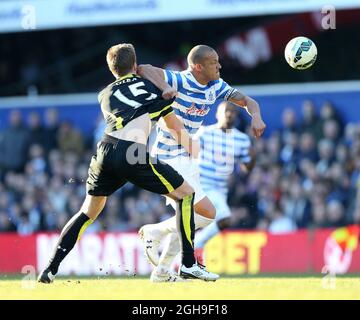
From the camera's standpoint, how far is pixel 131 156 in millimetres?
8469

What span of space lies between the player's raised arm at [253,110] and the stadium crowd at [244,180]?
6.38 metres

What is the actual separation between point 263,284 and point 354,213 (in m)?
6.69

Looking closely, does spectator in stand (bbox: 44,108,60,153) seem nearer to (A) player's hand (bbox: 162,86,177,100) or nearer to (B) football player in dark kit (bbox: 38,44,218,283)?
(B) football player in dark kit (bbox: 38,44,218,283)

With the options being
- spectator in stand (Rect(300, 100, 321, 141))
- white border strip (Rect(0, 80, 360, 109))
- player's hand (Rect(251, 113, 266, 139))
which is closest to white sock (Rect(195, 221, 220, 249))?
player's hand (Rect(251, 113, 266, 139))

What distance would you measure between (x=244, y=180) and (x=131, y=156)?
8.24m

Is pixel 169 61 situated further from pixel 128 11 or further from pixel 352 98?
pixel 352 98

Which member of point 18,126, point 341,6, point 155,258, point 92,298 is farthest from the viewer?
point 18,126

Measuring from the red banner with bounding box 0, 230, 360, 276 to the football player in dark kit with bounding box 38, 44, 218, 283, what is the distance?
471 centimetres

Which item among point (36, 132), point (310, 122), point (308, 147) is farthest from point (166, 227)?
point (36, 132)

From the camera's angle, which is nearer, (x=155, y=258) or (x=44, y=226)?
(x=155, y=258)

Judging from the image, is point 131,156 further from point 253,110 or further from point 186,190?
point 253,110

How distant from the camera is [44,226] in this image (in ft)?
57.8

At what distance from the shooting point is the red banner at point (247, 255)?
45.0ft

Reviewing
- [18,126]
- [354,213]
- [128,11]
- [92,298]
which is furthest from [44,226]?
[92,298]
